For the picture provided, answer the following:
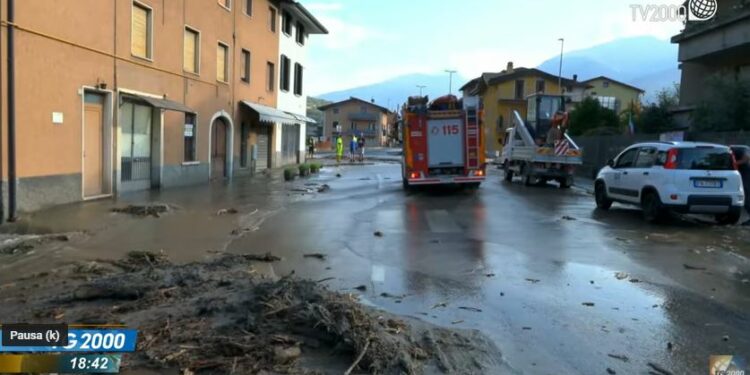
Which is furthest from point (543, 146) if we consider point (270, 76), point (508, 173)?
point (270, 76)

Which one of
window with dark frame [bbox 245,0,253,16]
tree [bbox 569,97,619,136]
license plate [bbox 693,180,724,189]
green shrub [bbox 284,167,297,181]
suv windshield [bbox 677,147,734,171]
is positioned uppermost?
window with dark frame [bbox 245,0,253,16]

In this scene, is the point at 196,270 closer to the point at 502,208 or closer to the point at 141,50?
the point at 502,208

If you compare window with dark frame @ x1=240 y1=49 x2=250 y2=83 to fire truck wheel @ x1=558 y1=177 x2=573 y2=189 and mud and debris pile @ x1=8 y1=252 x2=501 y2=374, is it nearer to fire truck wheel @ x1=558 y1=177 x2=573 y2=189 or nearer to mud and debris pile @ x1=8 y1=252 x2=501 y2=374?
fire truck wheel @ x1=558 y1=177 x2=573 y2=189

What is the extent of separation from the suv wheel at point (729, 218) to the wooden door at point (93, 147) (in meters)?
13.9

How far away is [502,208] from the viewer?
15266 millimetres

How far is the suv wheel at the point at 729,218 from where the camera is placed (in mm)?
12625

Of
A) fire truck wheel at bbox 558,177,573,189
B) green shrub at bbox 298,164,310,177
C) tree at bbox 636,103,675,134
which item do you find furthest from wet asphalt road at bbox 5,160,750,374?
tree at bbox 636,103,675,134

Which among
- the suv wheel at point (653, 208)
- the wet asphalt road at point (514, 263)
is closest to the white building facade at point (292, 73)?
the wet asphalt road at point (514, 263)

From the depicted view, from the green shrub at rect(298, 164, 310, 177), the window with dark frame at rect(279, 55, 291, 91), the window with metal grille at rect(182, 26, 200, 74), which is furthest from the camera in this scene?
the window with dark frame at rect(279, 55, 291, 91)

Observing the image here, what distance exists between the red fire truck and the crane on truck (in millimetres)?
3987

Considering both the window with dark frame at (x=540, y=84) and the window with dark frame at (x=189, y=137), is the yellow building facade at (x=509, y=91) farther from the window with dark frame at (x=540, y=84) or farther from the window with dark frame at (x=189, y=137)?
the window with dark frame at (x=189, y=137)

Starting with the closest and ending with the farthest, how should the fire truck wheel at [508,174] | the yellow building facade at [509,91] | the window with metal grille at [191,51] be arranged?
the window with metal grille at [191,51] → the fire truck wheel at [508,174] → the yellow building facade at [509,91]

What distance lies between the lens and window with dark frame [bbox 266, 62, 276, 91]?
2952 cm

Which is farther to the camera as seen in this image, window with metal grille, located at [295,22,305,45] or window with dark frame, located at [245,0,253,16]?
window with metal grille, located at [295,22,305,45]
